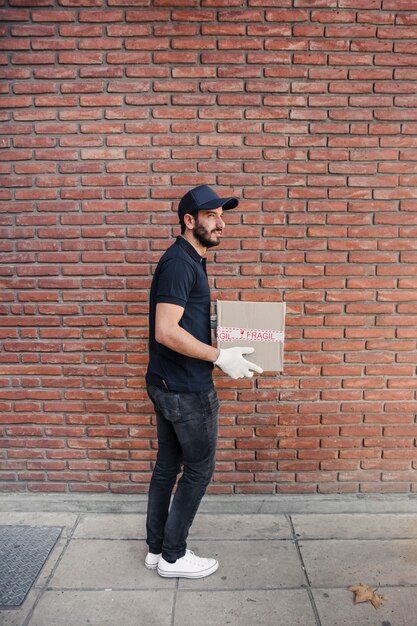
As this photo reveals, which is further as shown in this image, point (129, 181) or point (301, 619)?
point (129, 181)

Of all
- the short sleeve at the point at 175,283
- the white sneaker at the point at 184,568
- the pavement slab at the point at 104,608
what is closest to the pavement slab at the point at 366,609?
the white sneaker at the point at 184,568

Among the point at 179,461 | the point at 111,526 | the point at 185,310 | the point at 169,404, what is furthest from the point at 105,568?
the point at 185,310

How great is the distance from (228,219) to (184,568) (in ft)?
6.83

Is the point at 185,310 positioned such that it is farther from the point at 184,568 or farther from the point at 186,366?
the point at 184,568

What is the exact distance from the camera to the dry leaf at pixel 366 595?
2.64 metres

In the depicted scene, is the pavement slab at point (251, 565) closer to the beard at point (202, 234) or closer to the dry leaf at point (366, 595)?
the dry leaf at point (366, 595)

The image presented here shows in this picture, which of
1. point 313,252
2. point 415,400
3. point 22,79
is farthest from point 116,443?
point 22,79

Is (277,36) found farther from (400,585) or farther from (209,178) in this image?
(400,585)

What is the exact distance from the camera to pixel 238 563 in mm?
2973

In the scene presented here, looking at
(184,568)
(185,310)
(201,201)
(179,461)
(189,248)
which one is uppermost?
(201,201)

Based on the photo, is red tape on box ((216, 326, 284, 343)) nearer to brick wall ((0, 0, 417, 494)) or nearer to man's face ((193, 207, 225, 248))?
man's face ((193, 207, 225, 248))

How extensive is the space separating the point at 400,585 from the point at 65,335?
8.14 feet

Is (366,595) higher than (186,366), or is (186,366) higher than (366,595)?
(186,366)

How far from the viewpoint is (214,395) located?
275 centimetres
